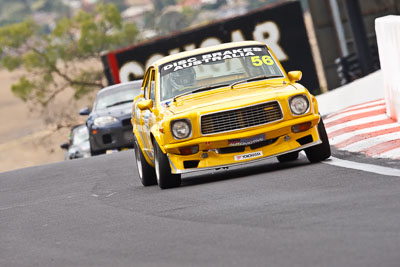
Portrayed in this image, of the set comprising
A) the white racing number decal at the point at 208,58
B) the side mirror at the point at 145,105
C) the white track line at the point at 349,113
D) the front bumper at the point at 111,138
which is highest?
the white racing number decal at the point at 208,58

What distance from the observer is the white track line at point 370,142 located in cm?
1105

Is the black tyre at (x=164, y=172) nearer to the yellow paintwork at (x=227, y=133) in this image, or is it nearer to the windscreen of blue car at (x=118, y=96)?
the yellow paintwork at (x=227, y=133)

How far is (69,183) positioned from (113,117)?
21.6 feet

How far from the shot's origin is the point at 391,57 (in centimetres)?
1261

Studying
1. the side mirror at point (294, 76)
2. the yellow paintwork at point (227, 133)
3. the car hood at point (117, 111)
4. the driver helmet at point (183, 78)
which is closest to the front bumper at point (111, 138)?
the car hood at point (117, 111)

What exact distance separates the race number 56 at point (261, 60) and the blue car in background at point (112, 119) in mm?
9174

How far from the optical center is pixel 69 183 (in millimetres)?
13828

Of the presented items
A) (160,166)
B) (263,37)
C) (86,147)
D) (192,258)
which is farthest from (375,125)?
(263,37)

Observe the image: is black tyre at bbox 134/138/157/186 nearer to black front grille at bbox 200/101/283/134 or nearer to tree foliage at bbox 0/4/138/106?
black front grille at bbox 200/101/283/134

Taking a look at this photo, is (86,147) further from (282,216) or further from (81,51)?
(81,51)

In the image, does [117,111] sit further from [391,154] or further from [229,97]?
[391,154]

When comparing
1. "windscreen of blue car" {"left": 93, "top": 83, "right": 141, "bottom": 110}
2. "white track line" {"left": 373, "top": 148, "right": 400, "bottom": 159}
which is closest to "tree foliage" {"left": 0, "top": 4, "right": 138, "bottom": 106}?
"windscreen of blue car" {"left": 93, "top": 83, "right": 141, "bottom": 110}

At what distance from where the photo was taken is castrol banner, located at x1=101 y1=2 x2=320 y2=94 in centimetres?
3194

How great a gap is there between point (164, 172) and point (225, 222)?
302 centimetres
